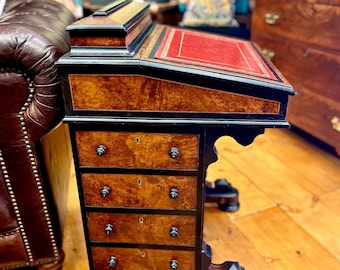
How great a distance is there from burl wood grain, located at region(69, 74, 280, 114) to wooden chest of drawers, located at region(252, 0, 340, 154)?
3.20 ft

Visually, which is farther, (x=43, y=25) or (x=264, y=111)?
(x=43, y=25)

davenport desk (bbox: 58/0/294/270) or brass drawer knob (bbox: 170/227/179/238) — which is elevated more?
davenport desk (bbox: 58/0/294/270)

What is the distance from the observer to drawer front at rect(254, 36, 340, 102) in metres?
1.64

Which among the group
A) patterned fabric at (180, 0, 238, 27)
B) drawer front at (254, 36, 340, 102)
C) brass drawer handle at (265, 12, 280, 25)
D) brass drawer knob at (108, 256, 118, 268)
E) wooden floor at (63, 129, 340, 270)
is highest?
brass drawer handle at (265, 12, 280, 25)

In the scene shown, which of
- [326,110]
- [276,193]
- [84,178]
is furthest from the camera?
[326,110]

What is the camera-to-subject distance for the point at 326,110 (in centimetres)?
170

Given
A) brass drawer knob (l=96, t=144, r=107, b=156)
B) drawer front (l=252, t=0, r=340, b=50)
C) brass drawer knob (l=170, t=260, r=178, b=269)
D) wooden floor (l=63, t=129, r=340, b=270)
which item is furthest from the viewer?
drawer front (l=252, t=0, r=340, b=50)

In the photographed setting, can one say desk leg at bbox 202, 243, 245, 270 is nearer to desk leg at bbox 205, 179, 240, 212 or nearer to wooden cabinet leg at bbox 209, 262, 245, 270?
wooden cabinet leg at bbox 209, 262, 245, 270

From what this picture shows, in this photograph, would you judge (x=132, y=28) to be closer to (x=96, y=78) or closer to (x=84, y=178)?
(x=96, y=78)

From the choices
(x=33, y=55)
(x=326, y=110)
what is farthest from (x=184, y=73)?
(x=326, y=110)

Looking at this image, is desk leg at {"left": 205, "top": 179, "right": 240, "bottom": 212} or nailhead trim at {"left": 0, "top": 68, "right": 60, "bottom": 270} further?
desk leg at {"left": 205, "top": 179, "right": 240, "bottom": 212}

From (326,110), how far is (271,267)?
33.1 inches

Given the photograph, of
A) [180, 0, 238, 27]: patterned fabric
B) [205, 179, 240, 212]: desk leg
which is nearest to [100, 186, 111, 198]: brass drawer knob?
[205, 179, 240, 212]: desk leg

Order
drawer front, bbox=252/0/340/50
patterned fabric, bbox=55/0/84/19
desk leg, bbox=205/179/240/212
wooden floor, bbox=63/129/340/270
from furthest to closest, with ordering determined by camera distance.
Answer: patterned fabric, bbox=55/0/84/19 < drawer front, bbox=252/0/340/50 < desk leg, bbox=205/179/240/212 < wooden floor, bbox=63/129/340/270
